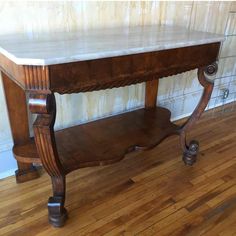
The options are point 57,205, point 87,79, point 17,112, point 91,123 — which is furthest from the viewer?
point 91,123

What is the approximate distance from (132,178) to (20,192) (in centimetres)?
60

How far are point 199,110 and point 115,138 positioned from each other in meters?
0.50

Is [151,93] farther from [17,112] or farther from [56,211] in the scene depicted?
[56,211]

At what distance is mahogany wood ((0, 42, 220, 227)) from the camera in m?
0.94

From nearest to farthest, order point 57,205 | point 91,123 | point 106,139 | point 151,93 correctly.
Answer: point 57,205, point 106,139, point 91,123, point 151,93

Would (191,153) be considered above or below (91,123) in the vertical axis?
below

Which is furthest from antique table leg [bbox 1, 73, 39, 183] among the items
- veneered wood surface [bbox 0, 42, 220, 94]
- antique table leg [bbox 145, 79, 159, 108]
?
antique table leg [bbox 145, 79, 159, 108]

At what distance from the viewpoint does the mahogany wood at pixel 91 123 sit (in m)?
0.94

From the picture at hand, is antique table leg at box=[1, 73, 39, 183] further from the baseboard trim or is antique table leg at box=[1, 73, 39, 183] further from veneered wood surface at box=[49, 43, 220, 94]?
veneered wood surface at box=[49, 43, 220, 94]

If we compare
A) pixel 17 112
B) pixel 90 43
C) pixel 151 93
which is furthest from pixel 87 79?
pixel 151 93

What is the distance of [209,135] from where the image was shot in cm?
201

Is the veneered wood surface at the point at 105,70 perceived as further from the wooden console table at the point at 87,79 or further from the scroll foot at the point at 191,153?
the scroll foot at the point at 191,153

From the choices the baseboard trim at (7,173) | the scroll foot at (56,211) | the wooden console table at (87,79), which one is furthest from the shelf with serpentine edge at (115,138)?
the baseboard trim at (7,173)

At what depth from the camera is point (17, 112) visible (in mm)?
1333
